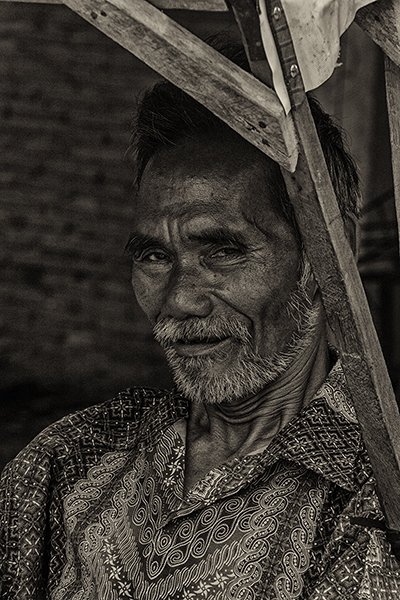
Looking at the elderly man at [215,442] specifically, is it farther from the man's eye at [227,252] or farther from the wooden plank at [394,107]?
the wooden plank at [394,107]

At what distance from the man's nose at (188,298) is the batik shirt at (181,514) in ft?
1.13

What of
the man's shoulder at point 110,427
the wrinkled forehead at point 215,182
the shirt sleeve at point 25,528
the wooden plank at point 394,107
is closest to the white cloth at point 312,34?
the wooden plank at point 394,107

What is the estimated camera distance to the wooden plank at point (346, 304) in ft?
6.43

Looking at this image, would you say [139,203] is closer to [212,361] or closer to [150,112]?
[150,112]

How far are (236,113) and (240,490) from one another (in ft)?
3.50

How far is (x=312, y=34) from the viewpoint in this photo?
1.89 meters

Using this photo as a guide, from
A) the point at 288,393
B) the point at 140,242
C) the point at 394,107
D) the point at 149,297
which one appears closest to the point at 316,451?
the point at 288,393

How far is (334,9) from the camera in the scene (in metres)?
1.91

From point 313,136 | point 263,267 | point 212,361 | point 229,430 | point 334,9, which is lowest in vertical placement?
point 229,430

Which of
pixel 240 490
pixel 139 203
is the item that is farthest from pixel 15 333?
pixel 240 490

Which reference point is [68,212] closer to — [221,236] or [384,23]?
[221,236]

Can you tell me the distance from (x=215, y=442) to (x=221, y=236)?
1.83 ft

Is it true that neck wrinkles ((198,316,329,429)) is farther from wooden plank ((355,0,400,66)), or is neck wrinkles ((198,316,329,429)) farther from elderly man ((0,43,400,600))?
wooden plank ((355,0,400,66))

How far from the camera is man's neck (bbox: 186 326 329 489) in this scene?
9.28 ft
